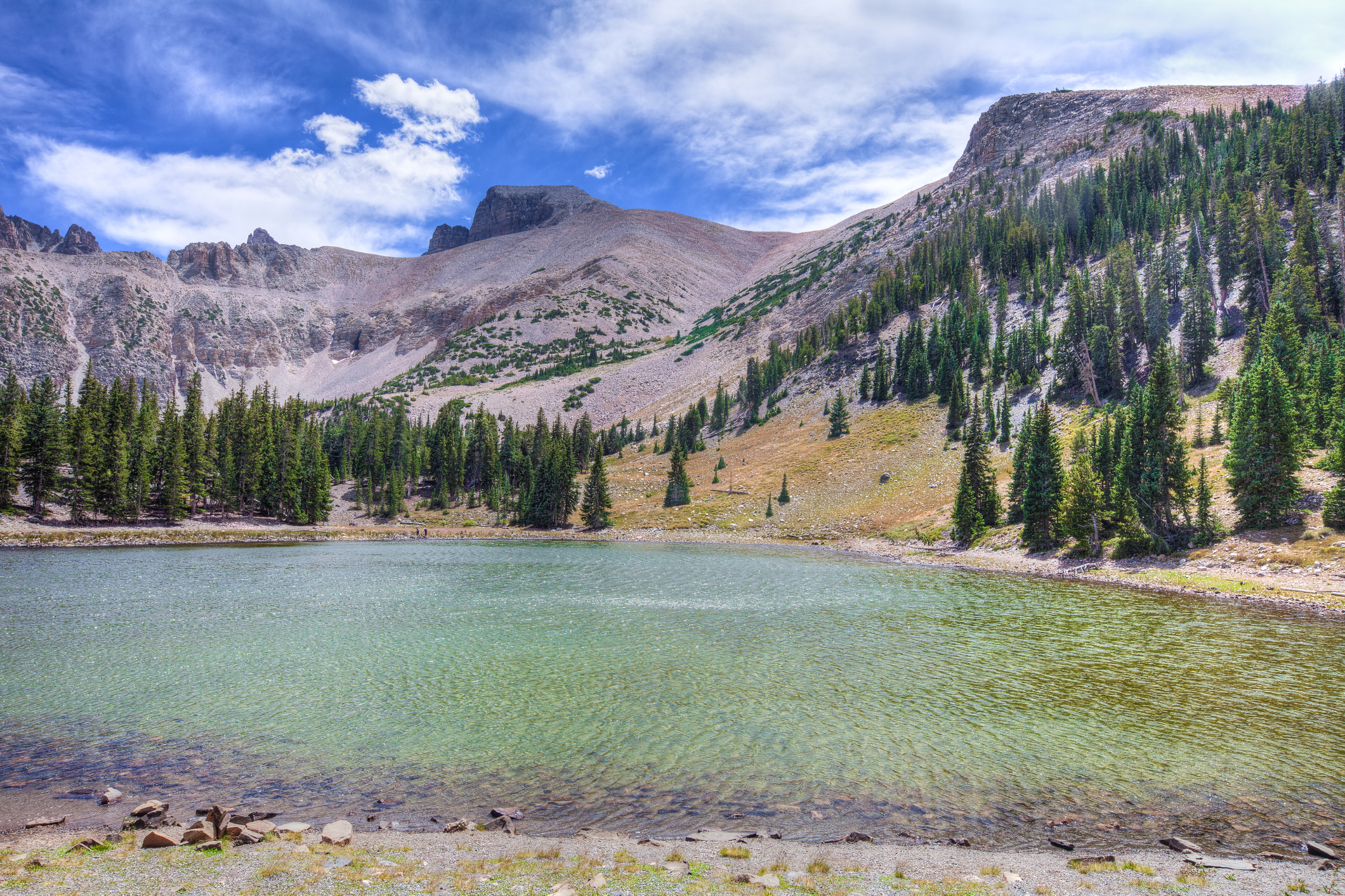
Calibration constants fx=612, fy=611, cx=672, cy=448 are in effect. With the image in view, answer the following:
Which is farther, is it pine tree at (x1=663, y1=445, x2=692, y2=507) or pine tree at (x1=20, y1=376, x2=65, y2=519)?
pine tree at (x1=663, y1=445, x2=692, y2=507)

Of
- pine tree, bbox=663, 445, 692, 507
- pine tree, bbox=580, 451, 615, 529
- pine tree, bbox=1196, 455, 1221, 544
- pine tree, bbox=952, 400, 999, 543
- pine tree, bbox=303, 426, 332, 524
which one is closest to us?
pine tree, bbox=1196, 455, 1221, 544

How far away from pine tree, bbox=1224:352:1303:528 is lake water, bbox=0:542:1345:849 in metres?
13.9

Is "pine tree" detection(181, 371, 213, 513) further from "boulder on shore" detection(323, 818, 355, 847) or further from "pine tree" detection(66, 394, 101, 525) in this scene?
"boulder on shore" detection(323, 818, 355, 847)

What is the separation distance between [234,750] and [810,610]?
2753 cm

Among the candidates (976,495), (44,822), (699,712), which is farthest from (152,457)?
(976,495)

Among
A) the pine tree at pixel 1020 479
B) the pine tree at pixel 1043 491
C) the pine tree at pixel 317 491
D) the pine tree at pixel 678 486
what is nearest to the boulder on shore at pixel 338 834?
the pine tree at pixel 1043 491

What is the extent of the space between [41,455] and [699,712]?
9403 centimetres

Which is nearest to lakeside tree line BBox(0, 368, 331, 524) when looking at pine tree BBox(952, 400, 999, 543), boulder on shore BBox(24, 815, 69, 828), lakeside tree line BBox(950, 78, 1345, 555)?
boulder on shore BBox(24, 815, 69, 828)

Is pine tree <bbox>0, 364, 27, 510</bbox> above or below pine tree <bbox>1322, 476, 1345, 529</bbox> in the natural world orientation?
above

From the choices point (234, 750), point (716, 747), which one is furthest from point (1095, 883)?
point (234, 750)

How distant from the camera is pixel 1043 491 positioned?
185ft

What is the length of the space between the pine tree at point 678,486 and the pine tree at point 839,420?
31.0 m

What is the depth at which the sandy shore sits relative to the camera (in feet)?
28.4

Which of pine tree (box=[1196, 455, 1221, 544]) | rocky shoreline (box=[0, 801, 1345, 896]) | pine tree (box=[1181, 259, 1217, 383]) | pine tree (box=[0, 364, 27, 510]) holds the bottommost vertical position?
rocky shoreline (box=[0, 801, 1345, 896])
